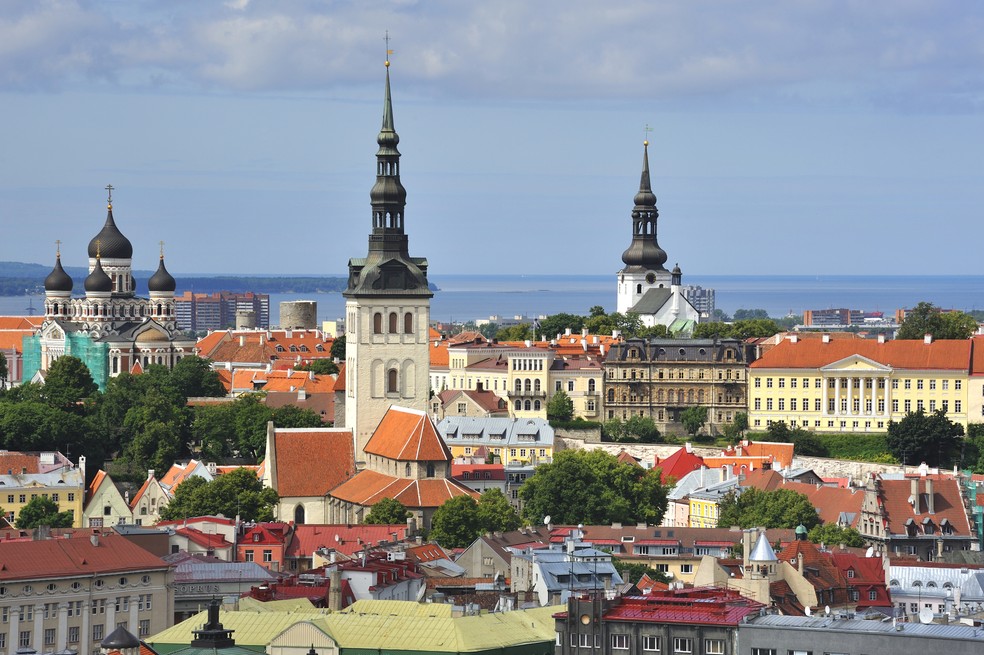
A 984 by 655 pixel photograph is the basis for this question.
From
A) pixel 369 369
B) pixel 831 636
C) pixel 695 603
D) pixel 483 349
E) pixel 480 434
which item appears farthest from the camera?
pixel 483 349

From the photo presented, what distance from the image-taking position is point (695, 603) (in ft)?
158

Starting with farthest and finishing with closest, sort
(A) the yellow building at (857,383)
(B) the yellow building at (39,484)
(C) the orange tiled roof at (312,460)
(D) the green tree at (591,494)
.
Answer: (A) the yellow building at (857,383)
(B) the yellow building at (39,484)
(C) the orange tiled roof at (312,460)
(D) the green tree at (591,494)

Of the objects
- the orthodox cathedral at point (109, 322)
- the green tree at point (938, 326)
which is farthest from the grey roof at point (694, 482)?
the orthodox cathedral at point (109, 322)

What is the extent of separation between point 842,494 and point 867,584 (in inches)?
752

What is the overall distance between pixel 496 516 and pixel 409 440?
6.05m

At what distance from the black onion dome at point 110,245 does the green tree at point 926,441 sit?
188ft

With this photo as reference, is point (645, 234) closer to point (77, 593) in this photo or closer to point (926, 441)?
point (926, 441)

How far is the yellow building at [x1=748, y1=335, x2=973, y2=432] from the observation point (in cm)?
10112

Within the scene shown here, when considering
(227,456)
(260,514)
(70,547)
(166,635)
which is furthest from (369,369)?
(166,635)

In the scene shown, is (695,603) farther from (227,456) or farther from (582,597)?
(227,456)

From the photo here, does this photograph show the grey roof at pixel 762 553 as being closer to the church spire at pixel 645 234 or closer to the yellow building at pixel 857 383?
the yellow building at pixel 857 383

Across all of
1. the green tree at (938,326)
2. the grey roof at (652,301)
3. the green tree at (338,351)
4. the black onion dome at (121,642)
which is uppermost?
the grey roof at (652,301)

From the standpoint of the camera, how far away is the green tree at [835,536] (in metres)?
71.6

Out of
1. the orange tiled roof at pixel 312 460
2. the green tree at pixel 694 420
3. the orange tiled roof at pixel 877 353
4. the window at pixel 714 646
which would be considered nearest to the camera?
the window at pixel 714 646
